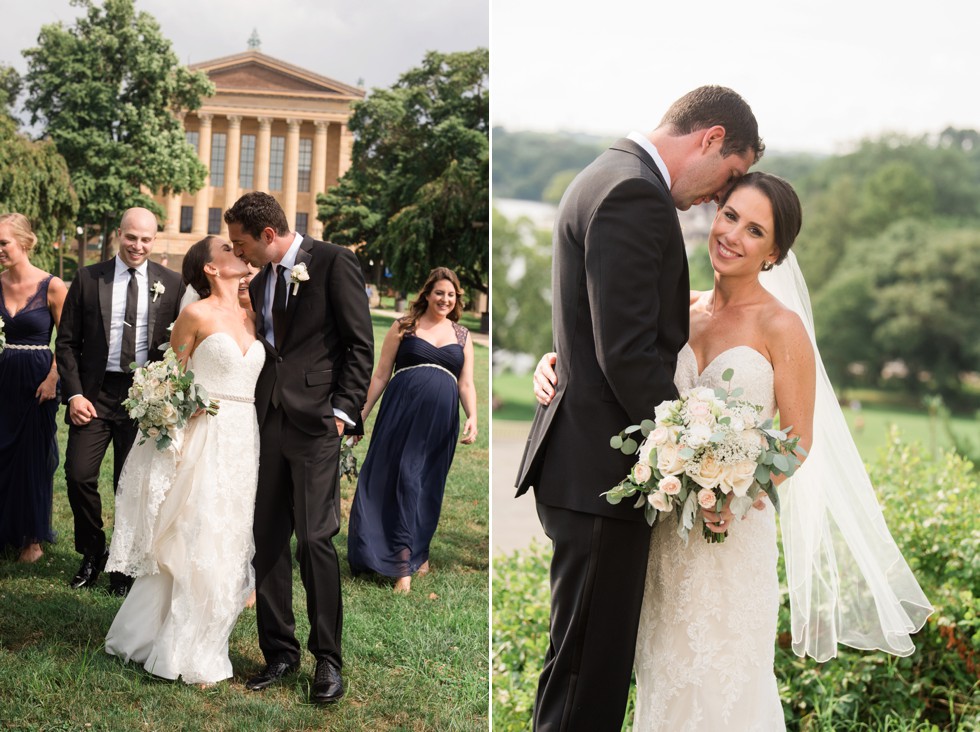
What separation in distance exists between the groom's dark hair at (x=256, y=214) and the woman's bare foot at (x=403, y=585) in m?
1.88

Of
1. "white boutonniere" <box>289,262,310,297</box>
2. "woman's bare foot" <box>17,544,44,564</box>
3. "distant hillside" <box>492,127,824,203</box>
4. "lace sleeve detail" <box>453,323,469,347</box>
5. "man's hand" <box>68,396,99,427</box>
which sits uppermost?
"distant hillside" <box>492,127,824,203</box>

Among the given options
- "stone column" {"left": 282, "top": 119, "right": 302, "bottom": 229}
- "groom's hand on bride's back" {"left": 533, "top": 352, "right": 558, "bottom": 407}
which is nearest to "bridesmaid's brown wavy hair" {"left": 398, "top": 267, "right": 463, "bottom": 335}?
"stone column" {"left": 282, "top": 119, "right": 302, "bottom": 229}

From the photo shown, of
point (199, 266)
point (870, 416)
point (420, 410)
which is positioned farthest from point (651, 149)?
point (870, 416)

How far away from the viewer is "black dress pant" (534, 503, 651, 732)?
8.52 ft

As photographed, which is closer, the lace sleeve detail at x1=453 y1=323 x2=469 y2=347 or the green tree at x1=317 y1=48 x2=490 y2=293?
the green tree at x1=317 y1=48 x2=490 y2=293

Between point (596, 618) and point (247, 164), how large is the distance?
3.09m

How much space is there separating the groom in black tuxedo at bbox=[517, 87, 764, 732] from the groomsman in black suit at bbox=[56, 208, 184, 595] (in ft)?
8.26

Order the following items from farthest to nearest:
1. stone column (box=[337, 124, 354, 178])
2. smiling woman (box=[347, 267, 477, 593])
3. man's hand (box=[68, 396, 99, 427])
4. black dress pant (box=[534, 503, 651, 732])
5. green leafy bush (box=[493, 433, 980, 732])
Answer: smiling woman (box=[347, 267, 477, 593])
stone column (box=[337, 124, 354, 178])
man's hand (box=[68, 396, 99, 427])
green leafy bush (box=[493, 433, 980, 732])
black dress pant (box=[534, 503, 651, 732])

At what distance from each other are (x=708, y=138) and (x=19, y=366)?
139 inches

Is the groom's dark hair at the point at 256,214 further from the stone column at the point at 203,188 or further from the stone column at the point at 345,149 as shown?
the stone column at the point at 345,149

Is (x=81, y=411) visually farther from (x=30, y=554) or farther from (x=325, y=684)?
(x=325, y=684)

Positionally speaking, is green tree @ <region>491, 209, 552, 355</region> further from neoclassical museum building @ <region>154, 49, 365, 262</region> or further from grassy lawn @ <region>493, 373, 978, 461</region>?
neoclassical museum building @ <region>154, 49, 365, 262</region>

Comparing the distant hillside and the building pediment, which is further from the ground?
the distant hillside

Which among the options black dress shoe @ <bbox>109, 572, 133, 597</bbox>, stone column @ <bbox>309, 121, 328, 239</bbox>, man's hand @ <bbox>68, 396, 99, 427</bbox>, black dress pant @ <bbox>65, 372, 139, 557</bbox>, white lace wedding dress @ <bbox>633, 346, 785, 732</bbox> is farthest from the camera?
stone column @ <bbox>309, 121, 328, 239</bbox>
